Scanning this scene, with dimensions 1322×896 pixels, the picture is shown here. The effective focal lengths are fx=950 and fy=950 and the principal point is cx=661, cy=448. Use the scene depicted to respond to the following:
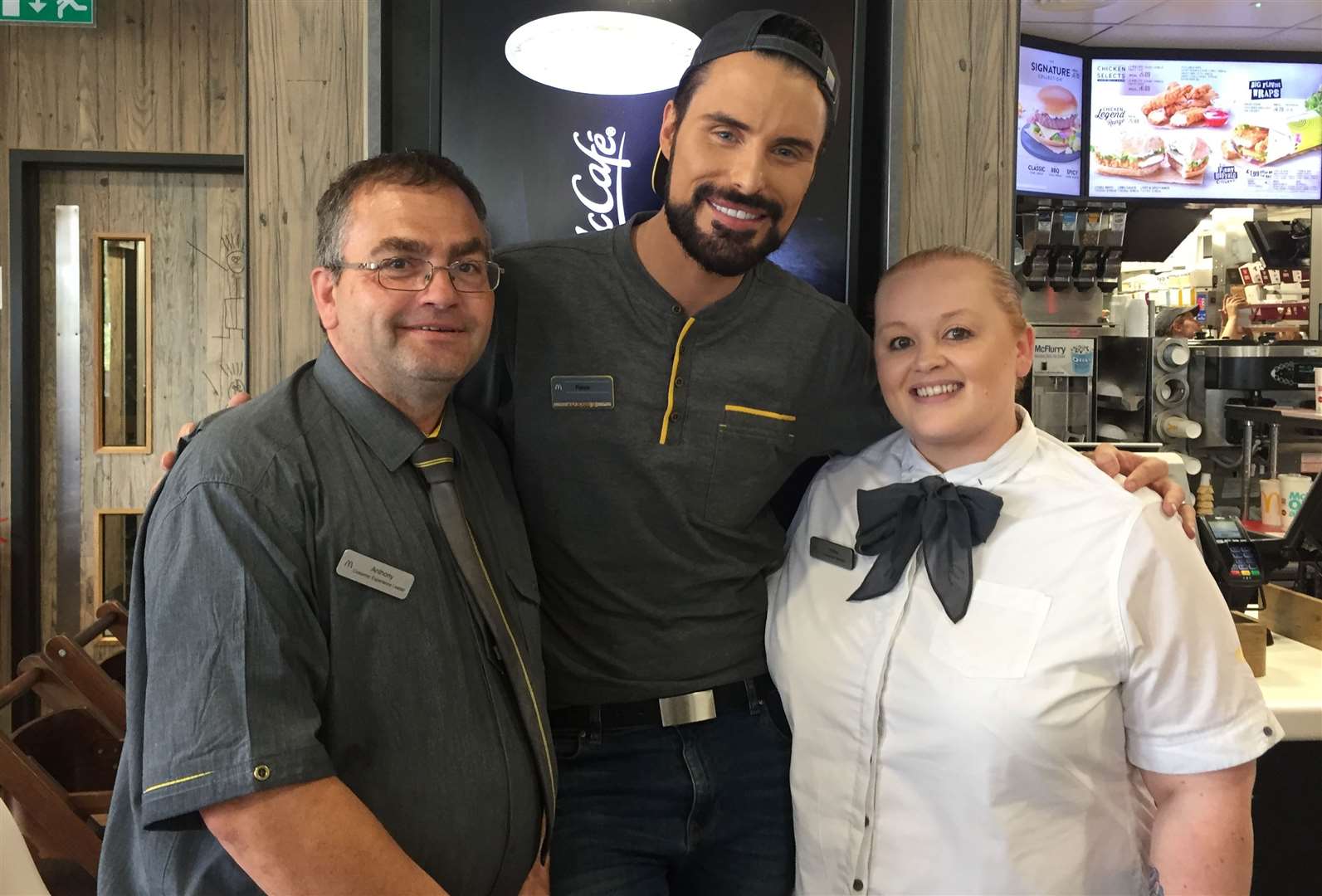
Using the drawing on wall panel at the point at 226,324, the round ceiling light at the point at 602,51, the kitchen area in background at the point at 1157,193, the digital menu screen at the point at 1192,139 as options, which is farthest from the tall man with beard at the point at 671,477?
the digital menu screen at the point at 1192,139

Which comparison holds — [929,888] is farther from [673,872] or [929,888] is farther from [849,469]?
[849,469]

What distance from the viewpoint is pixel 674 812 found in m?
1.63

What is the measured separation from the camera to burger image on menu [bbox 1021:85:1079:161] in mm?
4469

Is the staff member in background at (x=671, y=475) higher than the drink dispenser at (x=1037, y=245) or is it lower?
lower

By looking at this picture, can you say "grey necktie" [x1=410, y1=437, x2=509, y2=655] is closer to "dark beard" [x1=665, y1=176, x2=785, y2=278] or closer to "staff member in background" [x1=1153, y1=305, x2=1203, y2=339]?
"dark beard" [x1=665, y1=176, x2=785, y2=278]

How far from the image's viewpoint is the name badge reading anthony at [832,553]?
1676 millimetres

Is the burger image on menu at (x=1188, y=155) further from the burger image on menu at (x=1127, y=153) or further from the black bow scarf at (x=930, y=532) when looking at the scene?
the black bow scarf at (x=930, y=532)

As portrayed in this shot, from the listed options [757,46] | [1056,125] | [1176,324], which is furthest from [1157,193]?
[757,46]

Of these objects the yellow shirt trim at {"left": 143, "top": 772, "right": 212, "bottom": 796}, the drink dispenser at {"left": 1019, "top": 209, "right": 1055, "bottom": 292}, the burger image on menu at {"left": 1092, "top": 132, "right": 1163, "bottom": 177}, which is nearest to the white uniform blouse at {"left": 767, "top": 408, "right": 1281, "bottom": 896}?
the yellow shirt trim at {"left": 143, "top": 772, "right": 212, "bottom": 796}

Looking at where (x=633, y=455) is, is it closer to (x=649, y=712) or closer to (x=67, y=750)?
(x=649, y=712)

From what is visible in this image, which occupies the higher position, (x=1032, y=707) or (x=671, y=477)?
(x=671, y=477)

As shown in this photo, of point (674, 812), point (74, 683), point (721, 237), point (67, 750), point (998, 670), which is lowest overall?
point (67, 750)

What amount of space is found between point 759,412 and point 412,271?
0.67 m

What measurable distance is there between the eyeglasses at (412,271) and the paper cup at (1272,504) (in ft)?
11.4
